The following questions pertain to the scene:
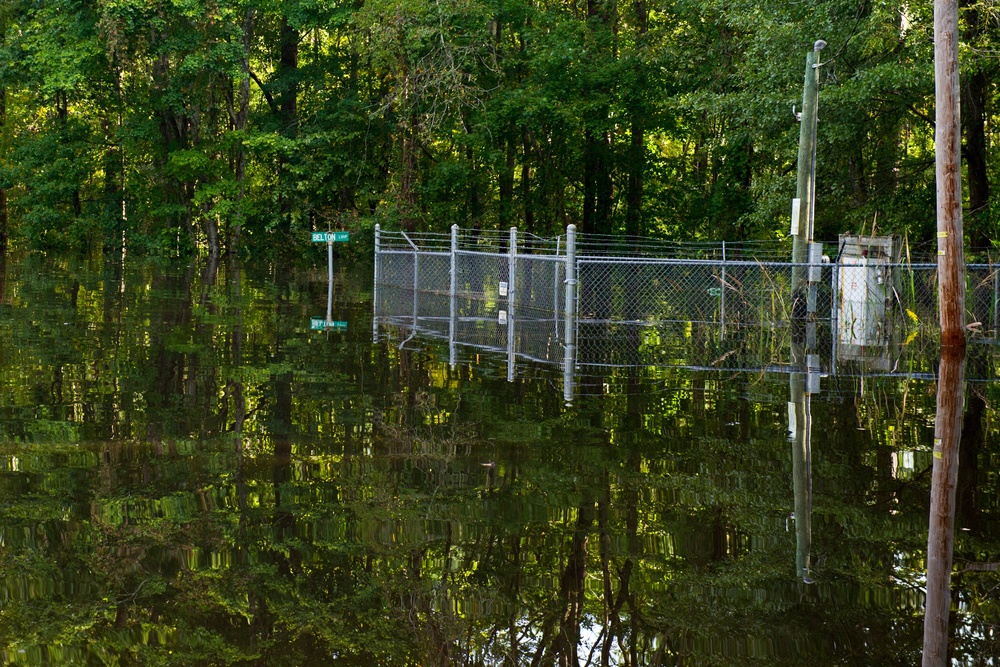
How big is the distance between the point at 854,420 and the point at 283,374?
596cm

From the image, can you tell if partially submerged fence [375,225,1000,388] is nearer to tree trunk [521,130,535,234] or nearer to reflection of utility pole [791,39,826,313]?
reflection of utility pole [791,39,826,313]

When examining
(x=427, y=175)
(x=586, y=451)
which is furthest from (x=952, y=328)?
(x=427, y=175)

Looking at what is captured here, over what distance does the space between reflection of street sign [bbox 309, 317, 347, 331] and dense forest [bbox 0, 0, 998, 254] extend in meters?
10.6

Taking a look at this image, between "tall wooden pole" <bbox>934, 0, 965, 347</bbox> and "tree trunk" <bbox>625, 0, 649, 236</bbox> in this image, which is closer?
"tall wooden pole" <bbox>934, 0, 965, 347</bbox>

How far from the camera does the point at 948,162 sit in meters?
14.2

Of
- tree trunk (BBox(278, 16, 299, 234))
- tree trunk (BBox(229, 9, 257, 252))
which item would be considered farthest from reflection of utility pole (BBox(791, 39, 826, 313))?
tree trunk (BBox(278, 16, 299, 234))

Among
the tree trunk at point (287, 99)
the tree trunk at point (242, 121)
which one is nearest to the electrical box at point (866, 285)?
the tree trunk at point (242, 121)

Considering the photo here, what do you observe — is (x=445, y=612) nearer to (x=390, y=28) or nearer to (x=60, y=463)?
(x=60, y=463)

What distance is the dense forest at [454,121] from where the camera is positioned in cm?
2488

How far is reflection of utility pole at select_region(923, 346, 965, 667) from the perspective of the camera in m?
4.64

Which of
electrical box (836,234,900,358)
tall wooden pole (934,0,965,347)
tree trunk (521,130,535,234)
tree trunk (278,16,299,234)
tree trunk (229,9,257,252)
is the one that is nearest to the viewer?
tall wooden pole (934,0,965,347)

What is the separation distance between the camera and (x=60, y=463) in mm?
7590

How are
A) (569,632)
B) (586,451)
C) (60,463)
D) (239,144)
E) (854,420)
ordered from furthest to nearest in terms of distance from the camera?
1. (239,144)
2. (854,420)
3. (586,451)
4. (60,463)
5. (569,632)

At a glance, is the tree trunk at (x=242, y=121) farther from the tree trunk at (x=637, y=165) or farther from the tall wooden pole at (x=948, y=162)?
the tall wooden pole at (x=948, y=162)
